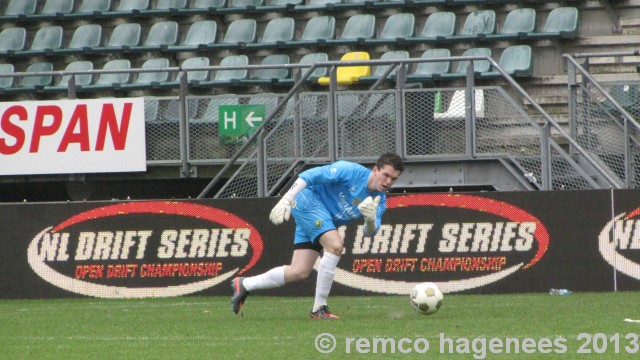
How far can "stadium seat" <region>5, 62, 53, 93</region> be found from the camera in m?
21.1

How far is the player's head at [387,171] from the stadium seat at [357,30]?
943 cm

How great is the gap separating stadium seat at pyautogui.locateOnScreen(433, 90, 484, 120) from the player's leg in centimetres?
480

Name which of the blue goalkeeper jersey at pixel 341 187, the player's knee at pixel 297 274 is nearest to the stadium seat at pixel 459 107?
the blue goalkeeper jersey at pixel 341 187

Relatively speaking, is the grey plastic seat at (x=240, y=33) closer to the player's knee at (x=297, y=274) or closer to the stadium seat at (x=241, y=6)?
the stadium seat at (x=241, y=6)

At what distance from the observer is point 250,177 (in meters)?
16.6

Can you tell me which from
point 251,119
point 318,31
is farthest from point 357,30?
point 251,119

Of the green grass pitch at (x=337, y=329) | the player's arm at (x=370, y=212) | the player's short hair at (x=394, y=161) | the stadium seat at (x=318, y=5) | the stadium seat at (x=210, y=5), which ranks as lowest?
the green grass pitch at (x=337, y=329)

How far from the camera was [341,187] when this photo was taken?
37.6 ft

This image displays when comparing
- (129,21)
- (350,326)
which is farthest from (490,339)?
(129,21)

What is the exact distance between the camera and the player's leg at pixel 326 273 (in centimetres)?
1123

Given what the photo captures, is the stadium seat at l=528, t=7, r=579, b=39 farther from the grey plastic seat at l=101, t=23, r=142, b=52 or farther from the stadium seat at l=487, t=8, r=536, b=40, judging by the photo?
the grey plastic seat at l=101, t=23, r=142, b=52

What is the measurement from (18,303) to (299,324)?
528 cm

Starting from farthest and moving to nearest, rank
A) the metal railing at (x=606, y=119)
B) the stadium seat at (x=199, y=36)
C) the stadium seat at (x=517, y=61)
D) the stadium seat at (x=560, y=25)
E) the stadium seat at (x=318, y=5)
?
the stadium seat at (x=199, y=36), the stadium seat at (x=318, y=5), the stadium seat at (x=560, y=25), the stadium seat at (x=517, y=61), the metal railing at (x=606, y=119)

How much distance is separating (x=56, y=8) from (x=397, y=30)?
700cm
